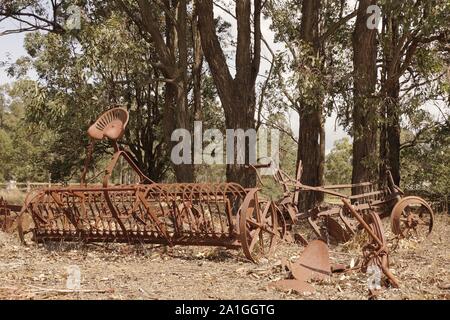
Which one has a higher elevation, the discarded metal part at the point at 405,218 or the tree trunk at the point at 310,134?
the tree trunk at the point at 310,134

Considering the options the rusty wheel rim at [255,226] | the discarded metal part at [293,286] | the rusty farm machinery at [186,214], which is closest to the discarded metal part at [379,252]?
the rusty farm machinery at [186,214]

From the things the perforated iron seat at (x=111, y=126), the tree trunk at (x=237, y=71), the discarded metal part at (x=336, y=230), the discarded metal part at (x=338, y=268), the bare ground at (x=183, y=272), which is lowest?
the bare ground at (x=183, y=272)

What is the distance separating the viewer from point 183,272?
6.20 m

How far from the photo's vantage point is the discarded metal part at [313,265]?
5469 millimetres

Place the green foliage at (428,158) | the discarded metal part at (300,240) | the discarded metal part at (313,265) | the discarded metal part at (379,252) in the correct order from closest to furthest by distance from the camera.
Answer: the discarded metal part at (379,252)
the discarded metal part at (313,265)
the discarded metal part at (300,240)
the green foliage at (428,158)

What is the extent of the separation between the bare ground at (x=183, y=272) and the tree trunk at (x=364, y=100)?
3338mm

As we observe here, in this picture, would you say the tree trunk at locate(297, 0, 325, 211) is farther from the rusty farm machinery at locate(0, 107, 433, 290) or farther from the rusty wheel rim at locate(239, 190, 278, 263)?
the rusty wheel rim at locate(239, 190, 278, 263)

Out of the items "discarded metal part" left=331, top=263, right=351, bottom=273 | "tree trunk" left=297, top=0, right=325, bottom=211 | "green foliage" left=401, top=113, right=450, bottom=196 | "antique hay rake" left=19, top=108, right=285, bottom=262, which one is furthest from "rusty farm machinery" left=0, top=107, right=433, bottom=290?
"green foliage" left=401, top=113, right=450, bottom=196

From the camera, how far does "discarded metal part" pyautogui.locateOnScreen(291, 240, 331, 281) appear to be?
17.9 ft

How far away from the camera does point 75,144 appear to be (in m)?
20.6

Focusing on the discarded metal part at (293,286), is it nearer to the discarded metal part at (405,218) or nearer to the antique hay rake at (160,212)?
the antique hay rake at (160,212)

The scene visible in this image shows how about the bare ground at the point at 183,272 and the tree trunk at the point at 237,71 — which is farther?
the tree trunk at the point at 237,71

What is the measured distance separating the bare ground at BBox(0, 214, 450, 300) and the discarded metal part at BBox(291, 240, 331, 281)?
0.13 meters
